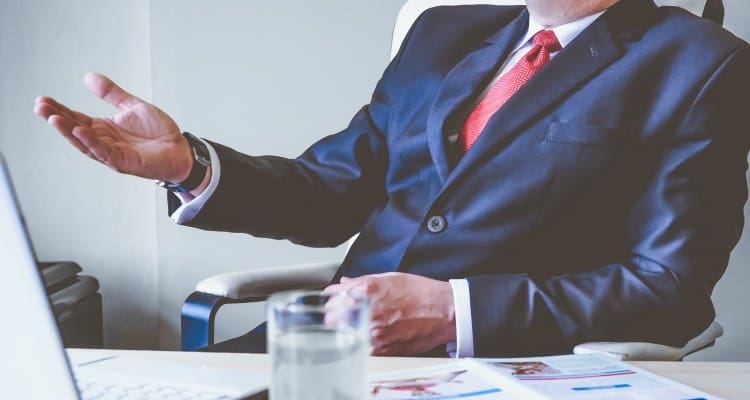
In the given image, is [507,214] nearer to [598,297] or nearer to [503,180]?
[503,180]

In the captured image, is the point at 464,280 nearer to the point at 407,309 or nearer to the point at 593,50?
the point at 407,309

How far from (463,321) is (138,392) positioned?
46cm

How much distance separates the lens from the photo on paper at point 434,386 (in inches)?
25.9

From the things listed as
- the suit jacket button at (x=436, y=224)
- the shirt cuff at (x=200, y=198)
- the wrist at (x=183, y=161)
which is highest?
the wrist at (x=183, y=161)

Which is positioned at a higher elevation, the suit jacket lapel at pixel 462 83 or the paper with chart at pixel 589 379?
the suit jacket lapel at pixel 462 83

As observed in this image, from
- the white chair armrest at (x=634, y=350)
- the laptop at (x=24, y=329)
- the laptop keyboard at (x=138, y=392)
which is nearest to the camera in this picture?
the laptop at (x=24, y=329)

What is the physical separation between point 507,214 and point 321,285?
1.24ft

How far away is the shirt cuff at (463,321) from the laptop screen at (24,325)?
1.96 ft

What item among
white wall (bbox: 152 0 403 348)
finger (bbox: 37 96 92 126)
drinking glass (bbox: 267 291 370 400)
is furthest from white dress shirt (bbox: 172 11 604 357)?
white wall (bbox: 152 0 403 348)

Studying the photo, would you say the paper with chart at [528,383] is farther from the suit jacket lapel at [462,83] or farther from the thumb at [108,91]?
the thumb at [108,91]

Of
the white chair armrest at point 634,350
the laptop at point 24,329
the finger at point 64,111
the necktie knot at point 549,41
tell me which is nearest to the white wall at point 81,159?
the finger at point 64,111

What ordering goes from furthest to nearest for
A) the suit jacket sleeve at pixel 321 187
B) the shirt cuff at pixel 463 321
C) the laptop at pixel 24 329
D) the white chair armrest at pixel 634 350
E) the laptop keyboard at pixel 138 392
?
the suit jacket sleeve at pixel 321 187
the shirt cuff at pixel 463 321
the white chair armrest at pixel 634 350
the laptop keyboard at pixel 138 392
the laptop at pixel 24 329

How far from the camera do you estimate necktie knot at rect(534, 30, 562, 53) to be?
46.5 inches

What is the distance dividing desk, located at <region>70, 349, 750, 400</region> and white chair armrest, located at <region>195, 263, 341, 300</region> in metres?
0.32
